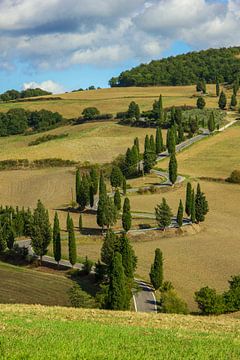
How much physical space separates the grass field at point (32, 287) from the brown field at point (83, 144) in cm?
6957

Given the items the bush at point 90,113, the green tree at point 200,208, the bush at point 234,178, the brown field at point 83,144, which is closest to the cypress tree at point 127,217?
the green tree at point 200,208

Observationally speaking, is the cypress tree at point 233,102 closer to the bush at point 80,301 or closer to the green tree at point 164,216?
the green tree at point 164,216

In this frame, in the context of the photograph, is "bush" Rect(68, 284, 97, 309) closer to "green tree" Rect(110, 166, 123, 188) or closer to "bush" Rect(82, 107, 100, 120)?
"green tree" Rect(110, 166, 123, 188)

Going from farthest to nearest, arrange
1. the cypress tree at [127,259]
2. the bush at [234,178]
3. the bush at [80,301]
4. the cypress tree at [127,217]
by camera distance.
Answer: the bush at [234,178], the cypress tree at [127,217], the cypress tree at [127,259], the bush at [80,301]

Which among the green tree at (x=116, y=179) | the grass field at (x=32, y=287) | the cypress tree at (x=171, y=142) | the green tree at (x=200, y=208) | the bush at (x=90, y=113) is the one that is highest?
the bush at (x=90, y=113)

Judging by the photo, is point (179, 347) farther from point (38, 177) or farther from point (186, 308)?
point (38, 177)

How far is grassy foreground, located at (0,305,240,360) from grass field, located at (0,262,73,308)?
61.7ft

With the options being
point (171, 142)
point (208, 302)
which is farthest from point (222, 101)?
point (208, 302)

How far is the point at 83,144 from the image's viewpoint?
148 m

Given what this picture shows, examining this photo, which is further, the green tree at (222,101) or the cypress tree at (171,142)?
the green tree at (222,101)

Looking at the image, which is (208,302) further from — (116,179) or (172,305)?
(116,179)

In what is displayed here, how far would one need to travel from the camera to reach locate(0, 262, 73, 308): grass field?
→ 49375 mm

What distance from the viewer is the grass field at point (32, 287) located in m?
49.4

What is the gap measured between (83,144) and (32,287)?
96.0m
